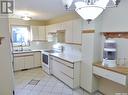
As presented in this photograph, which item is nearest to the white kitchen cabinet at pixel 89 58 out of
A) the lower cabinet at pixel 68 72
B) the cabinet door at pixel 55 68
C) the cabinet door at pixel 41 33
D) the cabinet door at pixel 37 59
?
the lower cabinet at pixel 68 72

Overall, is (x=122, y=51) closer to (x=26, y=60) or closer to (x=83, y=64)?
(x=83, y=64)

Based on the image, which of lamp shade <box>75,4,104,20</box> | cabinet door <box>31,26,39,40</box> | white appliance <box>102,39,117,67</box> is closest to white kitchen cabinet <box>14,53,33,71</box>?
cabinet door <box>31,26,39,40</box>

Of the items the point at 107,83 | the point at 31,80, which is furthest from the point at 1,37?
the point at 107,83

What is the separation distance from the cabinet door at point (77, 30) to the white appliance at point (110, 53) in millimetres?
856

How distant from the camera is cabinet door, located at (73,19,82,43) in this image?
3523 millimetres

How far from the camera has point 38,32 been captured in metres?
5.78

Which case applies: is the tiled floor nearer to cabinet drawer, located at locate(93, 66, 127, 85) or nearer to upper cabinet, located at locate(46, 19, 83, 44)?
cabinet drawer, located at locate(93, 66, 127, 85)

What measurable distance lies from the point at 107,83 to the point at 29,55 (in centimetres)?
343

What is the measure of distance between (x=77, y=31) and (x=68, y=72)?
47.2 inches

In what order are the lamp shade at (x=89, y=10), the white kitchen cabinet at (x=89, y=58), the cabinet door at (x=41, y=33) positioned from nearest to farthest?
the lamp shade at (x=89, y=10), the white kitchen cabinet at (x=89, y=58), the cabinet door at (x=41, y=33)

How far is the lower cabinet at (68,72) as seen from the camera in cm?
350

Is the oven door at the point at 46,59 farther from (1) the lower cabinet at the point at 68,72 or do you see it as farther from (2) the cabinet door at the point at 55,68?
(1) the lower cabinet at the point at 68,72

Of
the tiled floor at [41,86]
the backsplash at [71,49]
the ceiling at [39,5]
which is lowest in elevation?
the tiled floor at [41,86]

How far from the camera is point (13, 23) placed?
536 centimetres
